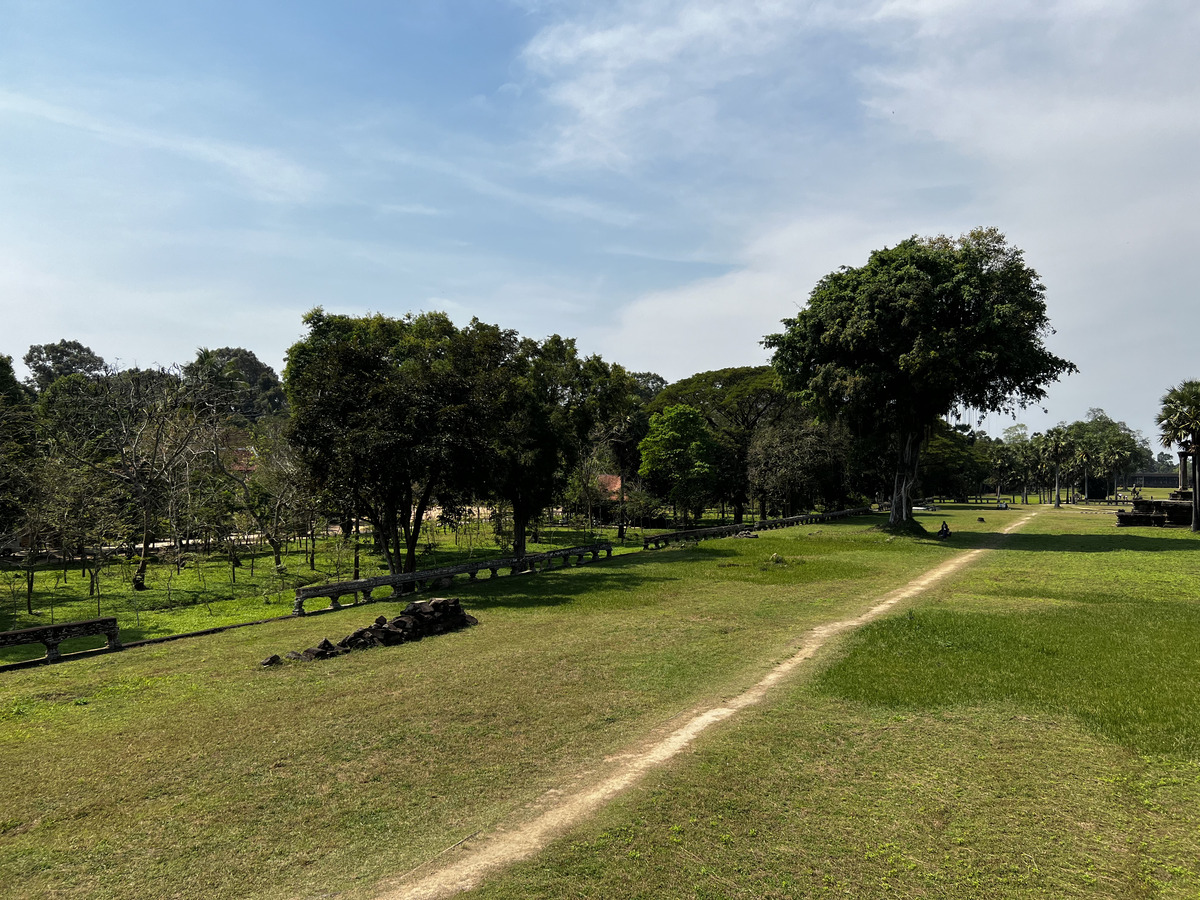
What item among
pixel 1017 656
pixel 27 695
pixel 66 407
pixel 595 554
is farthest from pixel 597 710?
pixel 66 407

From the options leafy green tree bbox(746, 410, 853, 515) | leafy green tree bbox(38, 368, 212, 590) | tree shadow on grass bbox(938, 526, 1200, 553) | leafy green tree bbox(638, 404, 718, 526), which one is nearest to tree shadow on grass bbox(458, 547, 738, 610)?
leafy green tree bbox(38, 368, 212, 590)

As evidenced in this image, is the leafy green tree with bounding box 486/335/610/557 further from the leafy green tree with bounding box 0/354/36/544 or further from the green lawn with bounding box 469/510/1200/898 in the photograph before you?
the leafy green tree with bounding box 0/354/36/544

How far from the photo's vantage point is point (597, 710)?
32.2ft

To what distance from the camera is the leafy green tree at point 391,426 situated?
68.4 ft

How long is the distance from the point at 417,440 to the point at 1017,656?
55.9 ft

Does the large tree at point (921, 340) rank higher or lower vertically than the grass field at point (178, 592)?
higher

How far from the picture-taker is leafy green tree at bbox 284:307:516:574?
2086 cm

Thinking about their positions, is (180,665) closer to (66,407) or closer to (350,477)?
(350,477)

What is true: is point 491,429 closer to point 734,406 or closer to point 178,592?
point 178,592

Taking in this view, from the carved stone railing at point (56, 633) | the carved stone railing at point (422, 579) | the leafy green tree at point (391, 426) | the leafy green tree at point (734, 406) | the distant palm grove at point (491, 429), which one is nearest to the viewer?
the carved stone railing at point (56, 633)

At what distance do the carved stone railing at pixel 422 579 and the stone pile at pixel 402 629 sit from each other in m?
3.90

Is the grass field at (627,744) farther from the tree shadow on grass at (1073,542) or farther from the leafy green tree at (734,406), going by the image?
the leafy green tree at (734,406)

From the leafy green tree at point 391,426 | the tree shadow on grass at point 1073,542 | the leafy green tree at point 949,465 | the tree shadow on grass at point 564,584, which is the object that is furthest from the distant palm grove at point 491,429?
the leafy green tree at point 949,465

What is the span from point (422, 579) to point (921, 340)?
93.4 feet
